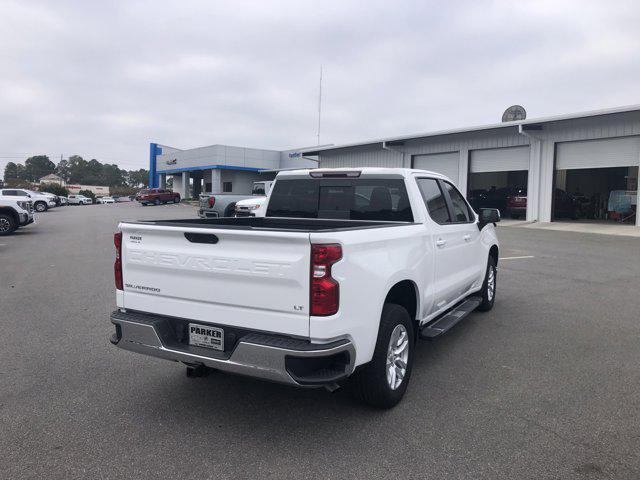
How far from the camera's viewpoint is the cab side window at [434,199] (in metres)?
4.91

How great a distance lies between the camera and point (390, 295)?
3945mm

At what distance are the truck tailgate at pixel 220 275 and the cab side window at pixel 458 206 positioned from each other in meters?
2.89

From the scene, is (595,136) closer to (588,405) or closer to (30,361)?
(588,405)

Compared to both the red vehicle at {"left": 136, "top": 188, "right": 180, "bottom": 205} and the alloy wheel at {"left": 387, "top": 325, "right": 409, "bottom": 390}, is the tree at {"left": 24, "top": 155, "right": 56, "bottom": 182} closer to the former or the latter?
the red vehicle at {"left": 136, "top": 188, "right": 180, "bottom": 205}

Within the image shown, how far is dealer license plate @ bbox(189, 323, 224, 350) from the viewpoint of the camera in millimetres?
3443

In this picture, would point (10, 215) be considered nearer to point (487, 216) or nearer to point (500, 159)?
point (487, 216)

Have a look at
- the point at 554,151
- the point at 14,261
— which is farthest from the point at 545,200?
the point at 14,261

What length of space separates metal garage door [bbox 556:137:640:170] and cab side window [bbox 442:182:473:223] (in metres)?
18.6

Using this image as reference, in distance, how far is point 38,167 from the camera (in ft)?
511

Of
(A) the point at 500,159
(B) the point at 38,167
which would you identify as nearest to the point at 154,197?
(A) the point at 500,159

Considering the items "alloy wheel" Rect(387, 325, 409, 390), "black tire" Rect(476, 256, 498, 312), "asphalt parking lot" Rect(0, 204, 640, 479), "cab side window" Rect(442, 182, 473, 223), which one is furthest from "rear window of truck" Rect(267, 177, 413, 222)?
"black tire" Rect(476, 256, 498, 312)

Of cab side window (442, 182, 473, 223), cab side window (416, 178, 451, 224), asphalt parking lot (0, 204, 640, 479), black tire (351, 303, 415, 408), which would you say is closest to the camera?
asphalt parking lot (0, 204, 640, 479)

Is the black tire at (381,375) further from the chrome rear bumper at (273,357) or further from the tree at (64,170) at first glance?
the tree at (64,170)

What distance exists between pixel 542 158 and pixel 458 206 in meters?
20.3
